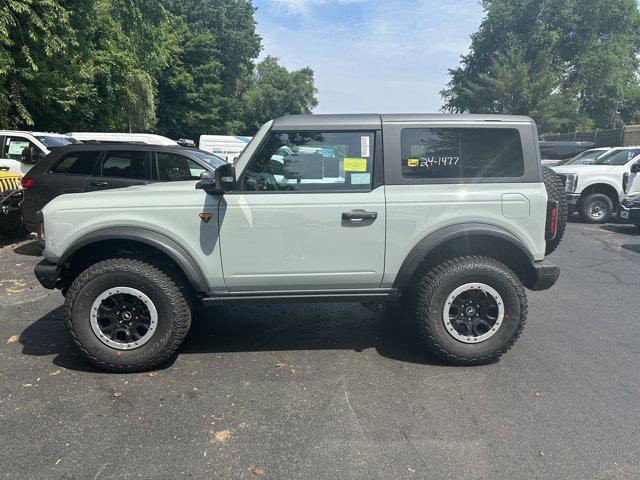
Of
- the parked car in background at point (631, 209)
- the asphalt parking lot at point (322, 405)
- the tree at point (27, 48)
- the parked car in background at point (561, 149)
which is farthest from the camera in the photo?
the parked car in background at point (561, 149)

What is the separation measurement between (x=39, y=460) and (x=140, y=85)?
25.0 m

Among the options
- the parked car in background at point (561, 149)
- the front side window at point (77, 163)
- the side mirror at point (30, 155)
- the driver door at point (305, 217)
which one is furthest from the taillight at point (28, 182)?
the parked car in background at point (561, 149)

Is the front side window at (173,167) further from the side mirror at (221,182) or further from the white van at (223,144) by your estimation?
the white van at (223,144)

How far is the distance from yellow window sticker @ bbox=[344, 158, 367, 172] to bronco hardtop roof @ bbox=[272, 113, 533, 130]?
25 cm

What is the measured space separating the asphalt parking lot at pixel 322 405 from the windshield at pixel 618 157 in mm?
8247

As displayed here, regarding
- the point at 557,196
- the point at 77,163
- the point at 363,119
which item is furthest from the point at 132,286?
the point at 77,163

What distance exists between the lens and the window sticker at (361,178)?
3.49m

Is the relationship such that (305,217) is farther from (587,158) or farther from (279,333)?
(587,158)

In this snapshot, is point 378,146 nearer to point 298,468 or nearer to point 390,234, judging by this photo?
point 390,234

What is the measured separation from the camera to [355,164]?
3504 mm

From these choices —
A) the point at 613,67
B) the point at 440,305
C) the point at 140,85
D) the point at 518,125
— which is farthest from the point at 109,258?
the point at 613,67

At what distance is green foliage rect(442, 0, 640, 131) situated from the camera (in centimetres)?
3998

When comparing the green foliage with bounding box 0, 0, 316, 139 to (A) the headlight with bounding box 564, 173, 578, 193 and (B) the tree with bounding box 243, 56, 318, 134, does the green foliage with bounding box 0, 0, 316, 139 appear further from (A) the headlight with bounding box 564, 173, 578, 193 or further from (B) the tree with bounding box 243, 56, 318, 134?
(B) the tree with bounding box 243, 56, 318, 134

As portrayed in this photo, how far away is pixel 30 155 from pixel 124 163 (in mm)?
4349
